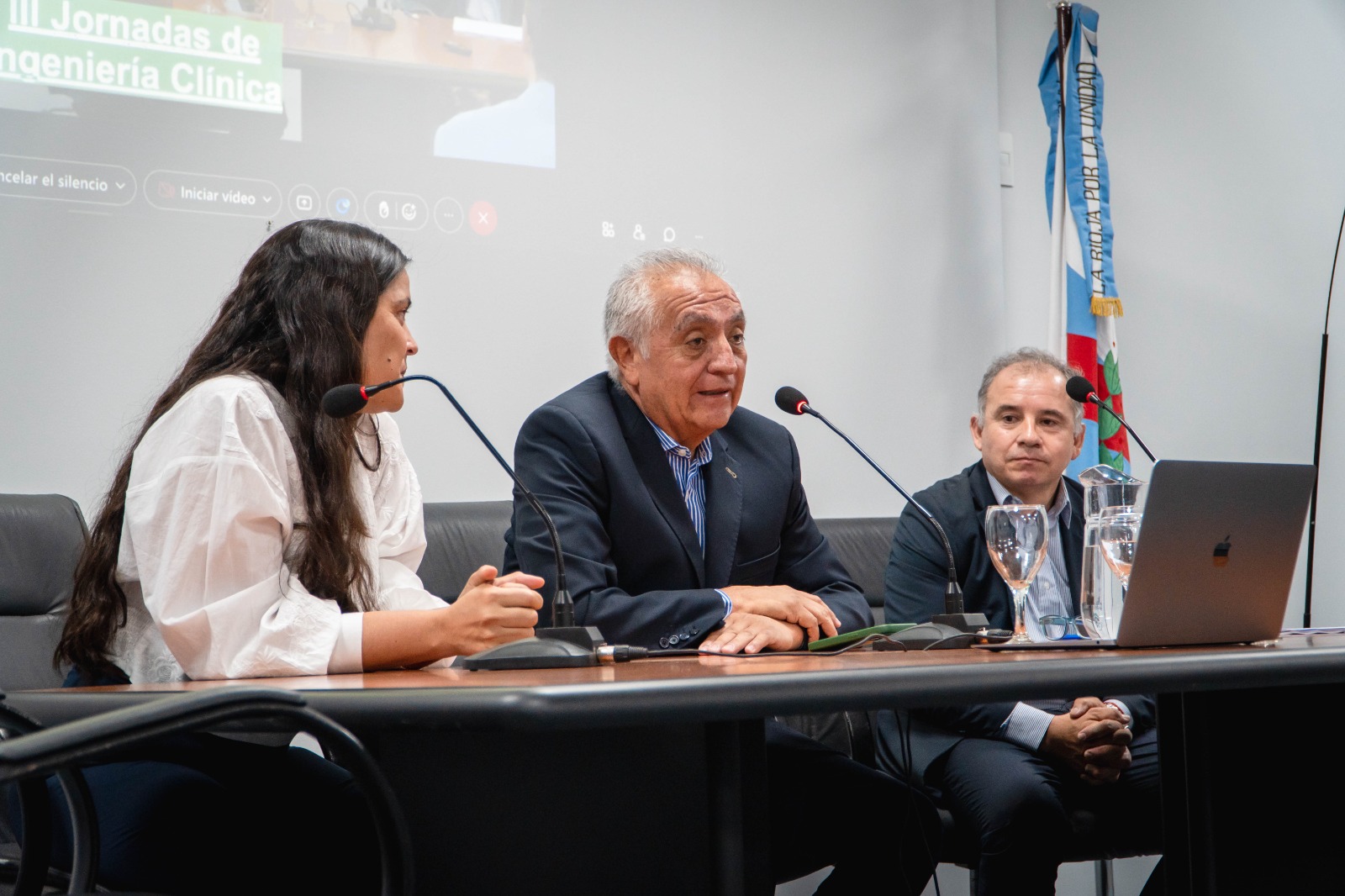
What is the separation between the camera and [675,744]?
4.00ft

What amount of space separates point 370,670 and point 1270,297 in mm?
3816

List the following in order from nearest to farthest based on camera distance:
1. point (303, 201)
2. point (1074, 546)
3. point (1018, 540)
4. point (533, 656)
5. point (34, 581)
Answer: point (533, 656), point (1018, 540), point (34, 581), point (1074, 546), point (303, 201)

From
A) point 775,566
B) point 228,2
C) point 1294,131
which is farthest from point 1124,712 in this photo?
point 1294,131

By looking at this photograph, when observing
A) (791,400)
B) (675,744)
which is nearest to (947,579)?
(791,400)

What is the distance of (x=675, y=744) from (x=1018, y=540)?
619mm

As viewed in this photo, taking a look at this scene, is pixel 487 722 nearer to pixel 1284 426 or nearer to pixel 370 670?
pixel 370 670

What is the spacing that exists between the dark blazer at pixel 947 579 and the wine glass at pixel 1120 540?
642 millimetres

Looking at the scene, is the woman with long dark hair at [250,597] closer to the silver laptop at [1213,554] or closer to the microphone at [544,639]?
the microphone at [544,639]

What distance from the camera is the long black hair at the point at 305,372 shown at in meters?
1.51

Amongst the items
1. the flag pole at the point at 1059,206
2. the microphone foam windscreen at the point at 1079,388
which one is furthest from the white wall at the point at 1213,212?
the microphone foam windscreen at the point at 1079,388

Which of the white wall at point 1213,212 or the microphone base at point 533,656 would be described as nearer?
the microphone base at point 533,656

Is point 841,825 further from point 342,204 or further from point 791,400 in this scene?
point 342,204

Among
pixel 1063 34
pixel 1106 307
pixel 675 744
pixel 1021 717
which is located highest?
pixel 1063 34

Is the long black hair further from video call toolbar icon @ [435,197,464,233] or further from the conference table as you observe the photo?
video call toolbar icon @ [435,197,464,233]
